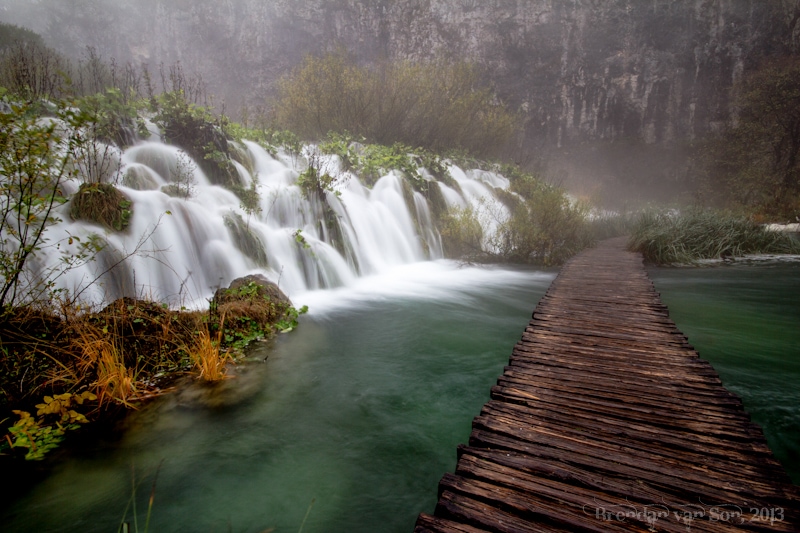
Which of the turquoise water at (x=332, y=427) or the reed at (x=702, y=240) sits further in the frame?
the reed at (x=702, y=240)

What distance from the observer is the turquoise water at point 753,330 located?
4.03m

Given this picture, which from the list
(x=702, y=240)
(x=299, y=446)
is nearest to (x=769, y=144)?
(x=702, y=240)

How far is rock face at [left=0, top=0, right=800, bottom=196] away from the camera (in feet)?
81.8

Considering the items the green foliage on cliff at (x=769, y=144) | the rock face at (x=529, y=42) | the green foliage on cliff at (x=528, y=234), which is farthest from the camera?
the rock face at (x=529, y=42)

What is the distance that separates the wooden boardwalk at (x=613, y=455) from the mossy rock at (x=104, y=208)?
687 centimetres

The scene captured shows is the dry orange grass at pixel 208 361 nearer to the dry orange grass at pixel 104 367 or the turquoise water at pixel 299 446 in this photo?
the turquoise water at pixel 299 446

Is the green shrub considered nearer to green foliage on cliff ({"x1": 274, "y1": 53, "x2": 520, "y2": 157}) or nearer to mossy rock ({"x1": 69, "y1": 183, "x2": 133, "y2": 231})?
mossy rock ({"x1": 69, "y1": 183, "x2": 133, "y2": 231})

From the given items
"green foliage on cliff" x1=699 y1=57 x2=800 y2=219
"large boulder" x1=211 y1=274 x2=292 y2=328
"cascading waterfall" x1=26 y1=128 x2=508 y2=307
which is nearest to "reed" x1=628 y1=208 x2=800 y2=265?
"cascading waterfall" x1=26 y1=128 x2=508 y2=307

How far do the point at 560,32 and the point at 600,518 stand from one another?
32688 mm

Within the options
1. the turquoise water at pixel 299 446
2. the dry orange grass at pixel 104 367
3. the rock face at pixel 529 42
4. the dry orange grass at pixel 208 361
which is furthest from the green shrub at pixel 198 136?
the rock face at pixel 529 42

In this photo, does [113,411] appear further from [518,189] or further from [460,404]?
[518,189]

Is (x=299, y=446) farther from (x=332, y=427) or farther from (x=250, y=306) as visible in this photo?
(x=250, y=306)

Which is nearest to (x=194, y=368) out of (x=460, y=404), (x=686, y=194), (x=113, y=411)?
(x=113, y=411)

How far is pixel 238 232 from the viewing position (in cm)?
Answer: 830
